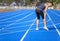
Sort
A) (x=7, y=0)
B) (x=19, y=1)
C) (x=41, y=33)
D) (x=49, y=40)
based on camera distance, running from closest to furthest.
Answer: (x=49, y=40)
(x=41, y=33)
(x=7, y=0)
(x=19, y=1)

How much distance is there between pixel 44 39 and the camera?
8711mm

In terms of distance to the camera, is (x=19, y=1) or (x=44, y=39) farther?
(x=19, y=1)

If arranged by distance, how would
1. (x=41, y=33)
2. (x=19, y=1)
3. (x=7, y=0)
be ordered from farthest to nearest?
(x=19, y=1) → (x=7, y=0) → (x=41, y=33)

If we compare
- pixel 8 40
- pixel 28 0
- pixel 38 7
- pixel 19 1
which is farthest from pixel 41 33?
pixel 19 1

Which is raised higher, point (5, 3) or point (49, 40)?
point (49, 40)

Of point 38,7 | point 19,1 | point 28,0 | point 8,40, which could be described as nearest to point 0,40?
point 8,40

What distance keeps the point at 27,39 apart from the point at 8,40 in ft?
2.58

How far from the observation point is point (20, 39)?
28.6ft

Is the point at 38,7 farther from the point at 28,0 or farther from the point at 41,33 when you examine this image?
the point at 28,0

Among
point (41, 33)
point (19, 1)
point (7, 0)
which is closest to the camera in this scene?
point (41, 33)

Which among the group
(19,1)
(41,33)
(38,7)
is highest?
(38,7)

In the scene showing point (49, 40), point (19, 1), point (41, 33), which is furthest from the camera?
point (19, 1)

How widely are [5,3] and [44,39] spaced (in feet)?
233

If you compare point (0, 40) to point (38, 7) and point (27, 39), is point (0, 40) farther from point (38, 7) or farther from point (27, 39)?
point (38, 7)
